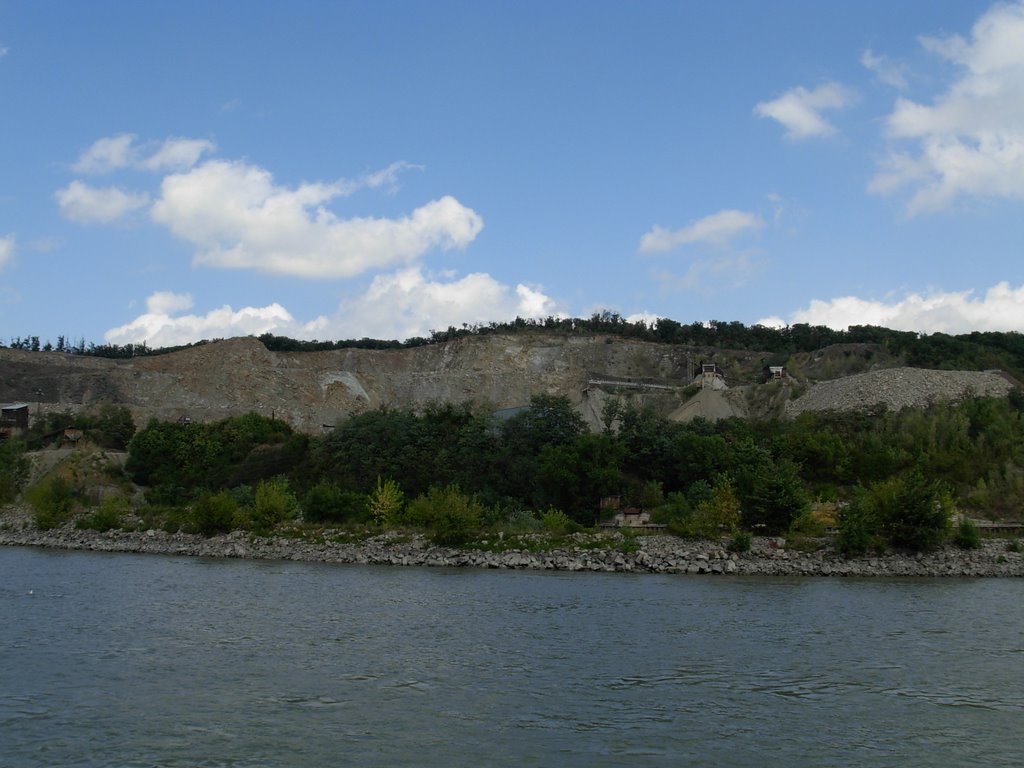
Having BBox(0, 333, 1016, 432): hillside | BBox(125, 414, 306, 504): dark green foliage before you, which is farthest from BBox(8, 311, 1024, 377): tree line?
BBox(125, 414, 306, 504): dark green foliage

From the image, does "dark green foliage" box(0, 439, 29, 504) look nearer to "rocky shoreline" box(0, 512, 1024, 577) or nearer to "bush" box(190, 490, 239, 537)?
"bush" box(190, 490, 239, 537)

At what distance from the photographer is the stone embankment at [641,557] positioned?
3953 centimetres

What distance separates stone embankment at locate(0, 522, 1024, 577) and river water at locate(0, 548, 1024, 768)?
7.52 meters

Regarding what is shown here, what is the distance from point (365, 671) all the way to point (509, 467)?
4105 centimetres

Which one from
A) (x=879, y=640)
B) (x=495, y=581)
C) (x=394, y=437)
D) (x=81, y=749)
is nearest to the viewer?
(x=81, y=749)

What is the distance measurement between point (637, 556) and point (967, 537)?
50.5 ft

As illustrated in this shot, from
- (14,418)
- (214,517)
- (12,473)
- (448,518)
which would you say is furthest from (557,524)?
(14,418)

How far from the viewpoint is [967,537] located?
137ft

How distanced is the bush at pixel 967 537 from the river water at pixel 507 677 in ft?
34.9

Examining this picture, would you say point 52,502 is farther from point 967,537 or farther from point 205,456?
point 967,537

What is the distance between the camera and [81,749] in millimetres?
13023

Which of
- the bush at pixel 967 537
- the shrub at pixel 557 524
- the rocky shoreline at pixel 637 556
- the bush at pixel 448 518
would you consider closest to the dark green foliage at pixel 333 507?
the rocky shoreline at pixel 637 556

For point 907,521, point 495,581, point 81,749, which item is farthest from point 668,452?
point 81,749

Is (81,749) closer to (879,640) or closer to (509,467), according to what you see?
Result: (879,640)
